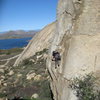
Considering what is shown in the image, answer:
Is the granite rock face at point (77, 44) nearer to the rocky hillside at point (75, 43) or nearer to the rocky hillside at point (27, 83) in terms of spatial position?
the rocky hillside at point (75, 43)

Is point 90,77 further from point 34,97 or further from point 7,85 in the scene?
point 7,85

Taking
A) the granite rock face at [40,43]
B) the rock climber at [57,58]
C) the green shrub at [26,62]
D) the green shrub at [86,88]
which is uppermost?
the rock climber at [57,58]

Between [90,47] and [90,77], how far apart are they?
4.21 ft

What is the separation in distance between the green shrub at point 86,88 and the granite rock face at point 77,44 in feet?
1.12

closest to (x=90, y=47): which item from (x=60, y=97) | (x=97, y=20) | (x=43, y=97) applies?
(x=97, y=20)

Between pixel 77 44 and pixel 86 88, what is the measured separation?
1986 mm

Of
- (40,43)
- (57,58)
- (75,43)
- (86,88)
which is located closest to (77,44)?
(75,43)

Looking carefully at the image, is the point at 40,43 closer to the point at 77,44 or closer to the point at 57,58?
the point at 57,58

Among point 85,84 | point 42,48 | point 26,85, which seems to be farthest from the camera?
point 42,48

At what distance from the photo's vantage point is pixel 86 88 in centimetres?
1025

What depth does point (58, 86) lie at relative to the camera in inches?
488

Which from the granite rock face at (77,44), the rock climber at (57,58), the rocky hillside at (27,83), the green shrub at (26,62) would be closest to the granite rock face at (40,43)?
the green shrub at (26,62)

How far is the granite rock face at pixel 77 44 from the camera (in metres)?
11.0

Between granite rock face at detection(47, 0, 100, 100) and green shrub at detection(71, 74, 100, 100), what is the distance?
0.34 m
